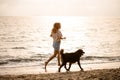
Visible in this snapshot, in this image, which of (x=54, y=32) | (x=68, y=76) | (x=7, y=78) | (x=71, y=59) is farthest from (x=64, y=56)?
(x=7, y=78)

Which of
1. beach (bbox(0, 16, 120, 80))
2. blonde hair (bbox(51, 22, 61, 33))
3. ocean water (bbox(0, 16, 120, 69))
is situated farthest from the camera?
ocean water (bbox(0, 16, 120, 69))

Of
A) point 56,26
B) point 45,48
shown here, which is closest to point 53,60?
point 56,26

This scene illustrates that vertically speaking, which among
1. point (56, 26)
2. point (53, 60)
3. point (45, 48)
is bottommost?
point (45, 48)

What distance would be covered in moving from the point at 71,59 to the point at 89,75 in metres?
1.97

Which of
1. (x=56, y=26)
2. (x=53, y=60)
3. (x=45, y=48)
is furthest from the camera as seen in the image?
(x=45, y=48)

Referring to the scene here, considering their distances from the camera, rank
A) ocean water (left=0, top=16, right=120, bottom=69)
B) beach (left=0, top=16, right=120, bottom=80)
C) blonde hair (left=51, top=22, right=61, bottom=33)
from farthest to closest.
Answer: ocean water (left=0, top=16, right=120, bottom=69), blonde hair (left=51, top=22, right=61, bottom=33), beach (left=0, top=16, right=120, bottom=80)

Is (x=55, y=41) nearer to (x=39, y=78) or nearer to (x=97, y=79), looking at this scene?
(x=39, y=78)

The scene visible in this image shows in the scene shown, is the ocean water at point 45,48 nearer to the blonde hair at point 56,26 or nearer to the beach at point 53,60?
the beach at point 53,60

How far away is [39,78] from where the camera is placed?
30.8ft

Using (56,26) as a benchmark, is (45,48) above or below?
below

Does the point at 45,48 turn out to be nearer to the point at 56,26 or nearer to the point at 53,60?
the point at 53,60

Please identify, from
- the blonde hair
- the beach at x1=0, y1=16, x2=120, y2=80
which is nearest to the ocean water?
the beach at x1=0, y1=16, x2=120, y2=80

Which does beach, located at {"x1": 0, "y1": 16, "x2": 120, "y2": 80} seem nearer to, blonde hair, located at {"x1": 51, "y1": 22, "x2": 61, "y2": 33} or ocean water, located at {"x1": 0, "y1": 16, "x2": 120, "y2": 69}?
ocean water, located at {"x1": 0, "y1": 16, "x2": 120, "y2": 69}

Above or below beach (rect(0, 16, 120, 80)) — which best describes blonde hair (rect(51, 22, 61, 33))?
above
